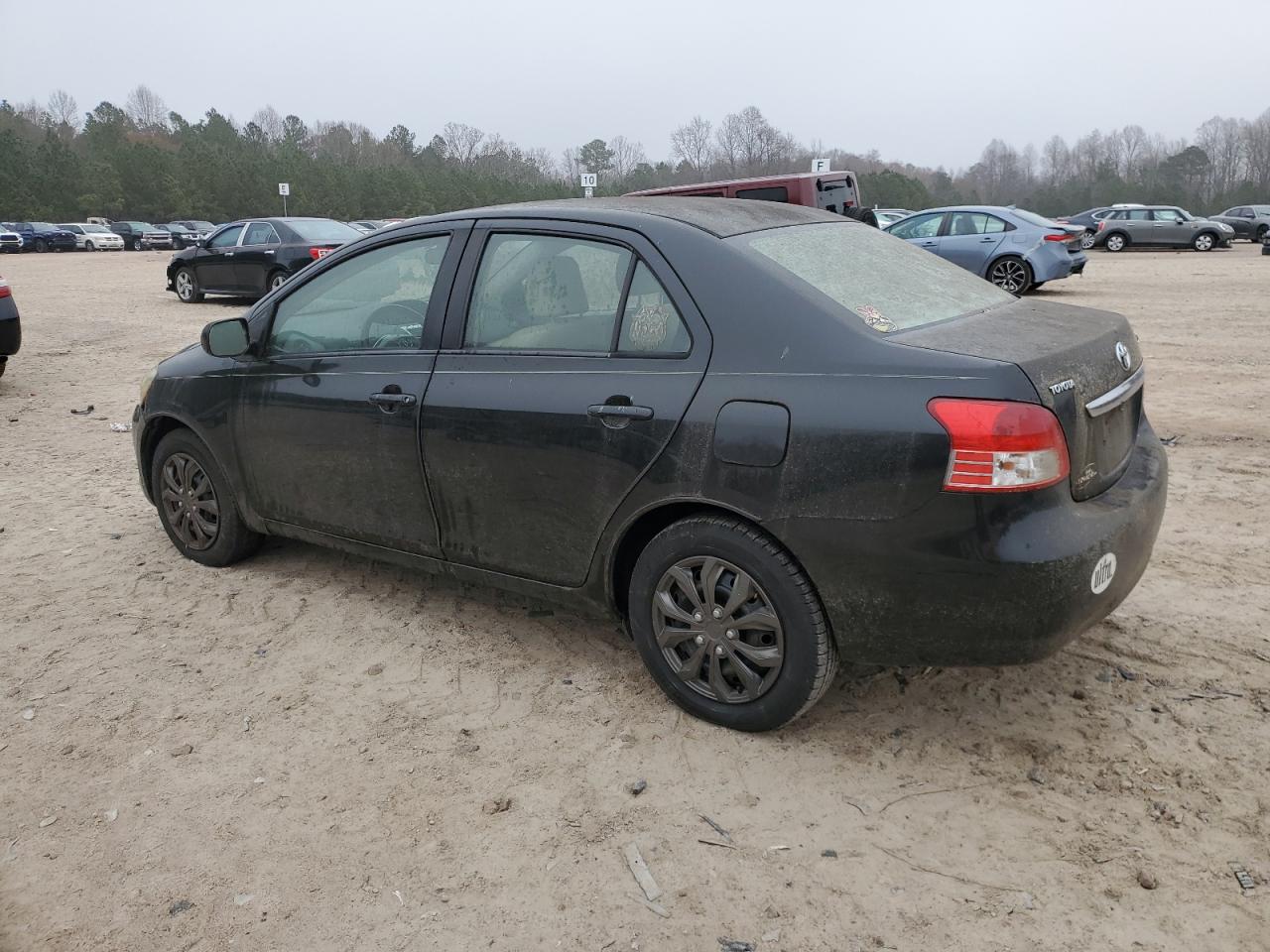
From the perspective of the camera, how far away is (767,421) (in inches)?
114

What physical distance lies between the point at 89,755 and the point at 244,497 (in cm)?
150

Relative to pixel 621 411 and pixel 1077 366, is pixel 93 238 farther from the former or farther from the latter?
pixel 1077 366

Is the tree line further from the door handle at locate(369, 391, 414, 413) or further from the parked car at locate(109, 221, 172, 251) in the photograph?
the door handle at locate(369, 391, 414, 413)

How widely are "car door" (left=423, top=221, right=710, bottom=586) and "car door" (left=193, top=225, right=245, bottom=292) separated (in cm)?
1507

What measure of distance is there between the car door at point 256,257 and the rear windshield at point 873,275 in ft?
47.3

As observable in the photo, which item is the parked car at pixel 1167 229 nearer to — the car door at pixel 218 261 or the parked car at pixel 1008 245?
the parked car at pixel 1008 245

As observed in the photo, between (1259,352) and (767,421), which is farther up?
(767,421)

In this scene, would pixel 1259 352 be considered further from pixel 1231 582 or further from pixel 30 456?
pixel 30 456

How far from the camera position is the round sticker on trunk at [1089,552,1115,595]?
9.16ft

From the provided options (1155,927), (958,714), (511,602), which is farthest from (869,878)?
(511,602)

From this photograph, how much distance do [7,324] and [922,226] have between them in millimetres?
13487

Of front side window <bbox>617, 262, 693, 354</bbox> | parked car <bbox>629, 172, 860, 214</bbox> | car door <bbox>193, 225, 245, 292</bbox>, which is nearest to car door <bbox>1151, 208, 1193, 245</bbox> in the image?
parked car <bbox>629, 172, 860, 214</bbox>

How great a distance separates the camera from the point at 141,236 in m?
Result: 49.8

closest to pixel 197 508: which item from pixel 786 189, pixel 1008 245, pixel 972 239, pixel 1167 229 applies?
pixel 786 189
